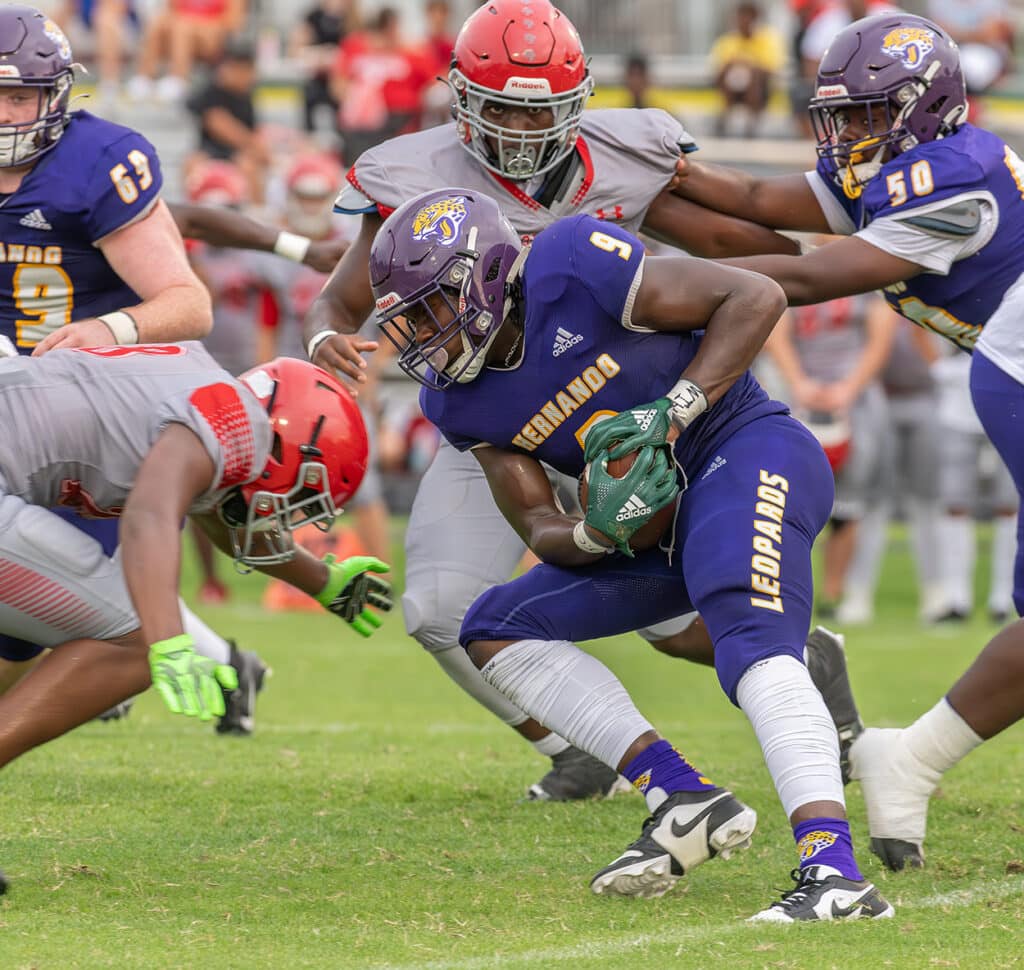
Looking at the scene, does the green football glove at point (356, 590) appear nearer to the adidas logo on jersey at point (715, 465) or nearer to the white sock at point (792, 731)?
the adidas logo on jersey at point (715, 465)

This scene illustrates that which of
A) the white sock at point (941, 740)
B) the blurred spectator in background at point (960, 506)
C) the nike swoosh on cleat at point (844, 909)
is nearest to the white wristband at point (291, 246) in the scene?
the white sock at point (941, 740)

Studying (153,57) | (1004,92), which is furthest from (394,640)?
(1004,92)

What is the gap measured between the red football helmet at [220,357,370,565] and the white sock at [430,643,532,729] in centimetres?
89

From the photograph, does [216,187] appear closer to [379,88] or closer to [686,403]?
[379,88]

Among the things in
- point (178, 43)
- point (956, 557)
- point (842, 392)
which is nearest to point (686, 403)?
point (842, 392)

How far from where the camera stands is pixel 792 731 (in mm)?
3506

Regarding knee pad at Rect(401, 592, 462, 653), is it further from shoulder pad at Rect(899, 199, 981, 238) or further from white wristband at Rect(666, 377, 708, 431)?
shoulder pad at Rect(899, 199, 981, 238)

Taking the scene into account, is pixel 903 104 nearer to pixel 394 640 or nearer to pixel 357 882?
pixel 357 882

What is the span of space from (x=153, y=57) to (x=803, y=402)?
806 centimetres

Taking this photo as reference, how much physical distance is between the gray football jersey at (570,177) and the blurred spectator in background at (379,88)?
8784mm

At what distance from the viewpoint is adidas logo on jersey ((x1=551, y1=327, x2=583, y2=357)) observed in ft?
12.7

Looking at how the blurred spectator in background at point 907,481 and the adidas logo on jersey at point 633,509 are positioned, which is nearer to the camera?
the adidas logo on jersey at point 633,509

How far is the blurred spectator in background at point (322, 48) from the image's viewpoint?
14680mm

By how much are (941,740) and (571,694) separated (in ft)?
3.02
